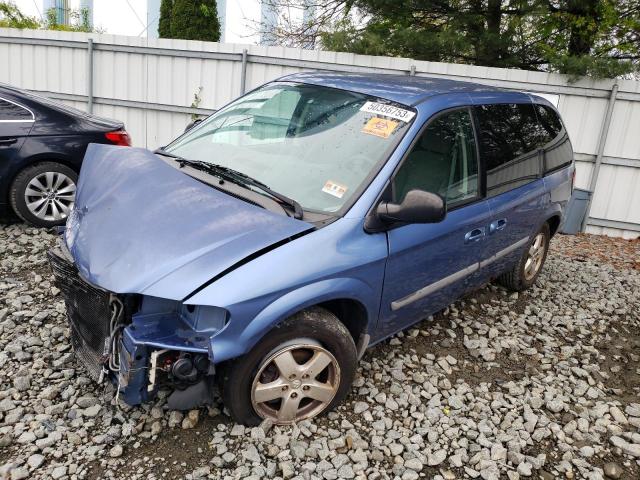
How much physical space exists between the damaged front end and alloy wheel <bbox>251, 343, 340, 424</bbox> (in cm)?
28

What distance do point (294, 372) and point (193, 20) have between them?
10.5 m

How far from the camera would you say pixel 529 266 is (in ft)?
16.8

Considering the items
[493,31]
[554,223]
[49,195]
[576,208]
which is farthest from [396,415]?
[493,31]

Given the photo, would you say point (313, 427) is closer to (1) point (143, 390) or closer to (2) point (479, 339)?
(1) point (143, 390)

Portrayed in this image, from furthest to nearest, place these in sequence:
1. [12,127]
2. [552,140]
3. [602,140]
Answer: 1. [602,140]
2. [12,127]
3. [552,140]

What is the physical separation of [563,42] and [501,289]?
245 inches

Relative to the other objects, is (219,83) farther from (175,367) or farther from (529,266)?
(175,367)

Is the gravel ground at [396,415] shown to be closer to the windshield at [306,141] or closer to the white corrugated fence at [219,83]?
the windshield at [306,141]

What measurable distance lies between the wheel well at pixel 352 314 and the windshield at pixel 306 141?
521 millimetres

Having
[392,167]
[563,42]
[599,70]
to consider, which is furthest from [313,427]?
[563,42]

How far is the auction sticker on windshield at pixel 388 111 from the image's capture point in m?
3.35

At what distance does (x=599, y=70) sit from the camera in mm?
7996

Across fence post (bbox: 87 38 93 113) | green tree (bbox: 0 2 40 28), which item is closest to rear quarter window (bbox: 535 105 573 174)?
fence post (bbox: 87 38 93 113)

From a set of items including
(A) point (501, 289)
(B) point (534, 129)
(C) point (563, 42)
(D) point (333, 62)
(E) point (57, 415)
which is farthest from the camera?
(C) point (563, 42)
